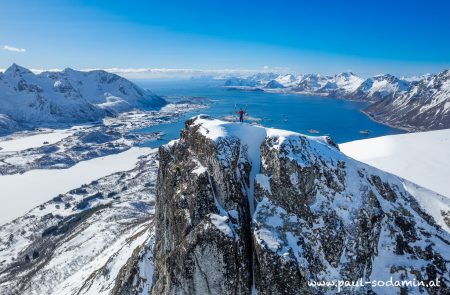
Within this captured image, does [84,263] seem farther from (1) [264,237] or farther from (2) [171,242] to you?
(1) [264,237]

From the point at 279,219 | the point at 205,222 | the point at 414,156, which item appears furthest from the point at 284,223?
the point at 414,156

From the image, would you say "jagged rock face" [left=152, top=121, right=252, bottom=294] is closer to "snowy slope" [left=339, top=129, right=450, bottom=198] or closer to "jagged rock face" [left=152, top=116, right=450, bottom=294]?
"jagged rock face" [left=152, top=116, right=450, bottom=294]

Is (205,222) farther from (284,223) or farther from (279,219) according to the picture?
(284,223)

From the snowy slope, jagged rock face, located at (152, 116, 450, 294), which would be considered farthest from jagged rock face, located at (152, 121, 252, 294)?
the snowy slope

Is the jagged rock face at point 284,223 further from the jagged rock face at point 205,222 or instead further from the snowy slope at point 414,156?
the snowy slope at point 414,156

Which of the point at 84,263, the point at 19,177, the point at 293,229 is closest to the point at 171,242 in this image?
the point at 293,229
